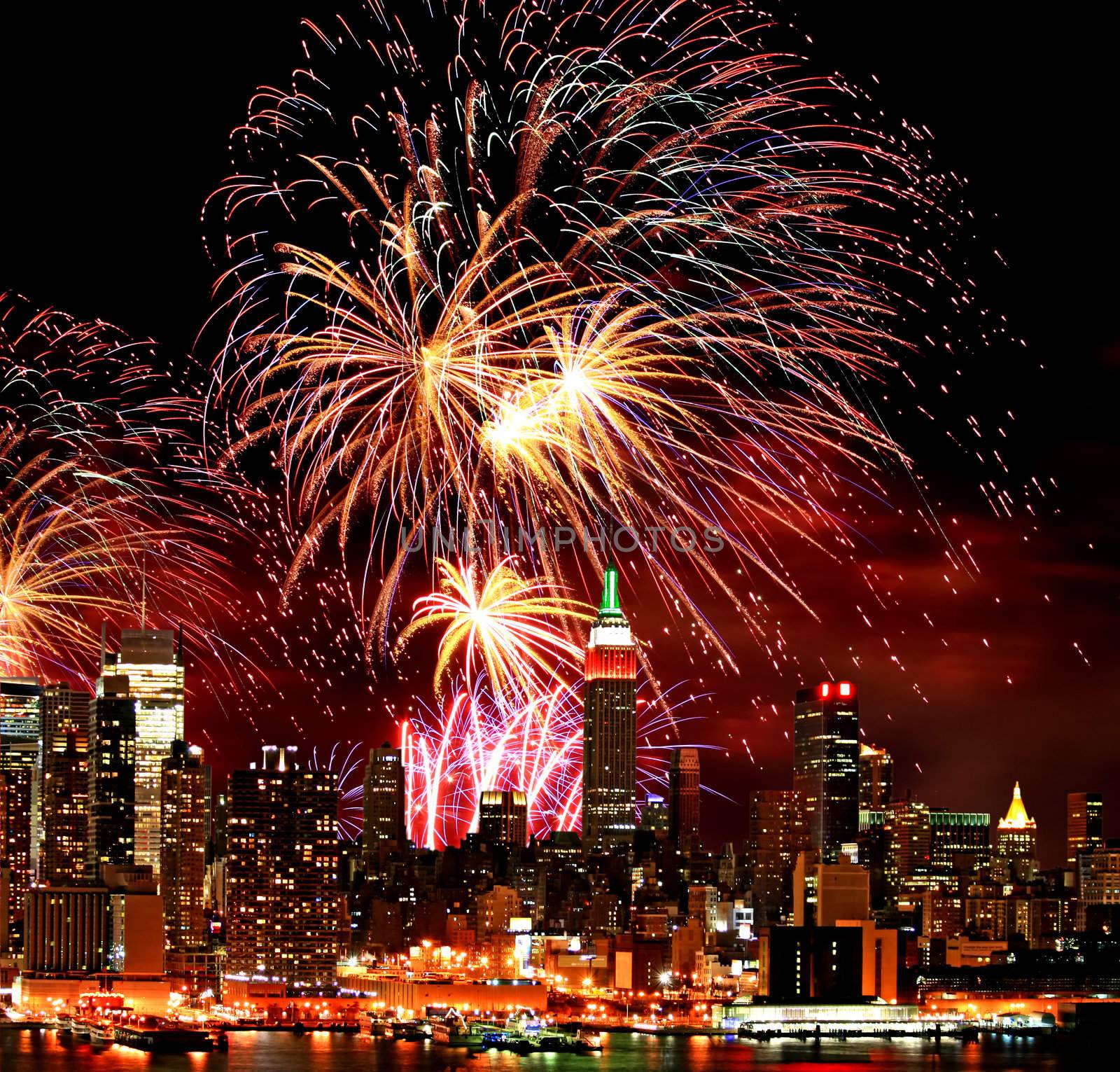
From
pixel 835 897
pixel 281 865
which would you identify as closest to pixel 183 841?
pixel 281 865

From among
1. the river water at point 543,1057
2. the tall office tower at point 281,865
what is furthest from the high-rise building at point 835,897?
the tall office tower at point 281,865

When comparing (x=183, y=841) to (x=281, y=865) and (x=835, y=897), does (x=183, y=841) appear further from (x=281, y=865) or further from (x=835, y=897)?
(x=835, y=897)

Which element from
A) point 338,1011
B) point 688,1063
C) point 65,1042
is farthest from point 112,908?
point 688,1063

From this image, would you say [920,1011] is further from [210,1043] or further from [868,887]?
[210,1043]

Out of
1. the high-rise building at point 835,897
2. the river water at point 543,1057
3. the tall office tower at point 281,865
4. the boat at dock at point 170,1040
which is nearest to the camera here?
the river water at point 543,1057

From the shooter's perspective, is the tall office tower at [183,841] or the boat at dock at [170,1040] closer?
the boat at dock at [170,1040]

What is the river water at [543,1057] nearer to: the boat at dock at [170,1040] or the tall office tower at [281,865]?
the boat at dock at [170,1040]

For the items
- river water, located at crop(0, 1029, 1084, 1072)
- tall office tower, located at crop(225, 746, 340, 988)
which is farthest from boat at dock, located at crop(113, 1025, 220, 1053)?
tall office tower, located at crop(225, 746, 340, 988)

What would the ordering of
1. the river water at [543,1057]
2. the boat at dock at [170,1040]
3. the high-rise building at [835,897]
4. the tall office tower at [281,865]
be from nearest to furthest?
the river water at [543,1057] < the boat at dock at [170,1040] < the high-rise building at [835,897] < the tall office tower at [281,865]
